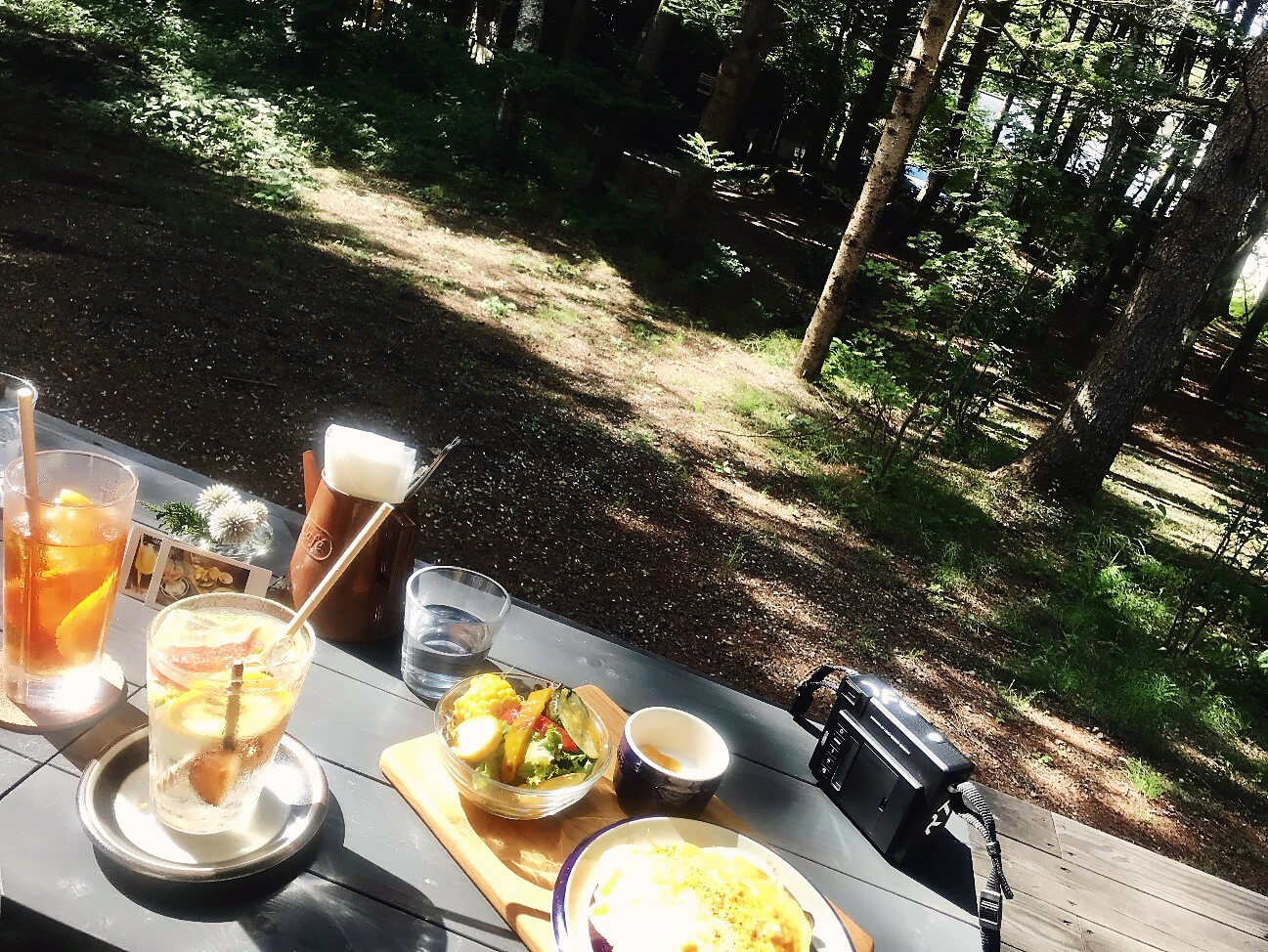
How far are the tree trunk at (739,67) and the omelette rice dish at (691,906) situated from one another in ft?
27.7

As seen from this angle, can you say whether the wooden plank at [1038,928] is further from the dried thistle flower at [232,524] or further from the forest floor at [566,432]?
the dried thistle flower at [232,524]

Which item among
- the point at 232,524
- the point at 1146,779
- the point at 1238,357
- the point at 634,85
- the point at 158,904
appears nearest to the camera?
the point at 158,904

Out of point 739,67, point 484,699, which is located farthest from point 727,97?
point 484,699

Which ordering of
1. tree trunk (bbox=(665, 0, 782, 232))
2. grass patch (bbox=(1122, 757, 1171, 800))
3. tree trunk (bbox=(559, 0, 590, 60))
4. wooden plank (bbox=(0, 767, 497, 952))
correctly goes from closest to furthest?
wooden plank (bbox=(0, 767, 497, 952)) → grass patch (bbox=(1122, 757, 1171, 800)) → tree trunk (bbox=(665, 0, 782, 232)) → tree trunk (bbox=(559, 0, 590, 60))

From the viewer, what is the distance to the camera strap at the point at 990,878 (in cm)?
132

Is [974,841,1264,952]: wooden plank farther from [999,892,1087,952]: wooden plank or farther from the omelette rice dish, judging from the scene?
the omelette rice dish

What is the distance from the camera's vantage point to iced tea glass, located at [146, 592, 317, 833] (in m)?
1.01

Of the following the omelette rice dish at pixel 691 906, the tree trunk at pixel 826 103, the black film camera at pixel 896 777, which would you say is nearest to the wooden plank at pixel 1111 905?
the black film camera at pixel 896 777

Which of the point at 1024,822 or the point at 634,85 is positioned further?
the point at 634,85

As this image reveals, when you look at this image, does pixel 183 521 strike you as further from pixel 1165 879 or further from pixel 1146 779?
pixel 1146 779

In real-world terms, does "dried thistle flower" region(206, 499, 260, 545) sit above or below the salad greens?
above

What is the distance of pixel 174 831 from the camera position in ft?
3.57

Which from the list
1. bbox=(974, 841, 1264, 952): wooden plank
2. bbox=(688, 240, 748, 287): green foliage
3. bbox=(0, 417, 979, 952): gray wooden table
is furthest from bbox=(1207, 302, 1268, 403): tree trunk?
bbox=(0, 417, 979, 952): gray wooden table

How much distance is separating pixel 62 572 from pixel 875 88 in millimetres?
15207
